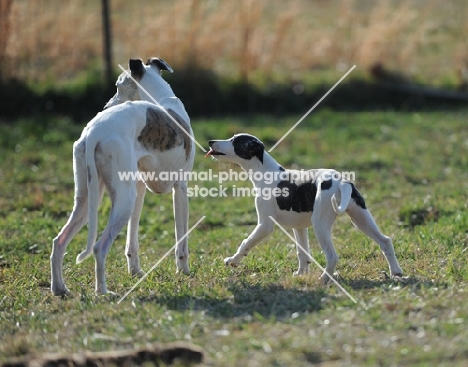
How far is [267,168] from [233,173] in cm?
445

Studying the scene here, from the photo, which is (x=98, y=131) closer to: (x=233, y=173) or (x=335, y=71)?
(x=233, y=173)

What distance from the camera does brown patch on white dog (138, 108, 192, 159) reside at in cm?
716

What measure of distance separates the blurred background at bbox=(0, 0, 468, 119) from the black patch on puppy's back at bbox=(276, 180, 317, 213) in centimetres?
862

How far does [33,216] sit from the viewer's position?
1012 centimetres

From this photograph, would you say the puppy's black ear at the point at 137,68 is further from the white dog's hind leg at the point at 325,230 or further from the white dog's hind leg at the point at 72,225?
the white dog's hind leg at the point at 325,230

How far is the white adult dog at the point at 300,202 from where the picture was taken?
6664 millimetres

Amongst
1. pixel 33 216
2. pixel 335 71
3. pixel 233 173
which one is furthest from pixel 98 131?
pixel 335 71

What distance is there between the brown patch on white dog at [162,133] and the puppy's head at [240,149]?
0.90 ft

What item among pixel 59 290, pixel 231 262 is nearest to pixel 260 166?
pixel 231 262

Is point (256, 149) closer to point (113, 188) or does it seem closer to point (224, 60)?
point (113, 188)

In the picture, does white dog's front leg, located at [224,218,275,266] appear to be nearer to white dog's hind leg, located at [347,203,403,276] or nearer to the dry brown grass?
white dog's hind leg, located at [347,203,403,276]

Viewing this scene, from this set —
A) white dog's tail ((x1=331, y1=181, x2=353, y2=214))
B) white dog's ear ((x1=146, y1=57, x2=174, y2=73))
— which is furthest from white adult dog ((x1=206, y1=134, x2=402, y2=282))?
white dog's ear ((x1=146, y1=57, x2=174, y2=73))

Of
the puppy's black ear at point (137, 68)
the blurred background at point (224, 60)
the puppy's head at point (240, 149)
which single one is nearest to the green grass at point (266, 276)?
the puppy's head at point (240, 149)

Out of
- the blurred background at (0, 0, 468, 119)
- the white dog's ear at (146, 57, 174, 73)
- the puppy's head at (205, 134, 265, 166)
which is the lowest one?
the blurred background at (0, 0, 468, 119)
